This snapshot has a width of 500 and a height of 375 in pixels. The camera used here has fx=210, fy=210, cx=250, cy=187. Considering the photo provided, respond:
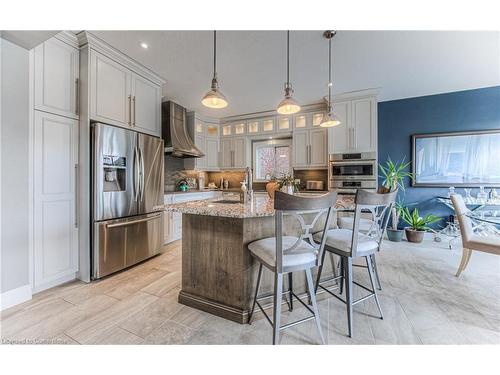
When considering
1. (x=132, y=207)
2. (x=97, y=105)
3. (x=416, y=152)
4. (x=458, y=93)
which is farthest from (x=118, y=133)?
(x=458, y=93)

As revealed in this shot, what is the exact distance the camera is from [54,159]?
215 centimetres

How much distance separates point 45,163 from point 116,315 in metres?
1.63

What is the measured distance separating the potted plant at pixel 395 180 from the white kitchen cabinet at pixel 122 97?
156 inches

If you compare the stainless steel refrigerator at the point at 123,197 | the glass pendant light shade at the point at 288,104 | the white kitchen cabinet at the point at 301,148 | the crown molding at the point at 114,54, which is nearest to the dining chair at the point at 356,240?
the glass pendant light shade at the point at 288,104

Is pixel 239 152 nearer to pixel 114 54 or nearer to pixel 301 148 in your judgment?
pixel 301 148

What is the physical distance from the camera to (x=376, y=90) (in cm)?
356

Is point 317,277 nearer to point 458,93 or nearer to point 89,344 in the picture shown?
point 89,344

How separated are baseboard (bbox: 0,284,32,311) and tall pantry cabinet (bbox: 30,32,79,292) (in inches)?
4.1

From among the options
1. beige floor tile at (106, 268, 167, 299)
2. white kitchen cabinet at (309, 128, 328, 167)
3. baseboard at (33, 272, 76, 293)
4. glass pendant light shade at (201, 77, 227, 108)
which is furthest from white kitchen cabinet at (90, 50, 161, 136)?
white kitchen cabinet at (309, 128, 328, 167)

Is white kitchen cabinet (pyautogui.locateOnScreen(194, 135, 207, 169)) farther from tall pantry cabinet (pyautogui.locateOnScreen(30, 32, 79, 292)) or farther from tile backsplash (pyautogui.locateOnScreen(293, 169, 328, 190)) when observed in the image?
tall pantry cabinet (pyautogui.locateOnScreen(30, 32, 79, 292))

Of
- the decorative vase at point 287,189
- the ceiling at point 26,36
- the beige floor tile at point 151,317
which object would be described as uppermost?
the ceiling at point 26,36

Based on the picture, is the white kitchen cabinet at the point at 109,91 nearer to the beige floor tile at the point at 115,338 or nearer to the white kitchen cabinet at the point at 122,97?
the white kitchen cabinet at the point at 122,97

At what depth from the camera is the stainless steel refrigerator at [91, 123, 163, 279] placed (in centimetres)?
231

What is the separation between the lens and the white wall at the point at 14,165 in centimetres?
180
